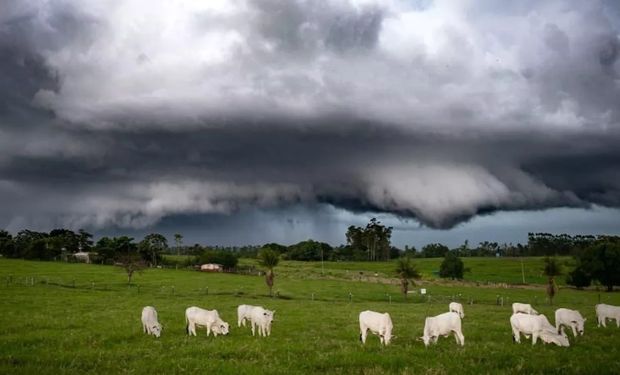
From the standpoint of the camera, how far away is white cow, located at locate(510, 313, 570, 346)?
21.2 meters

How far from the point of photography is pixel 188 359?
1667 centimetres

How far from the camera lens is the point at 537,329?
21484 millimetres

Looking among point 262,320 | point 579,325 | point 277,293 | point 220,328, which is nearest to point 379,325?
point 262,320

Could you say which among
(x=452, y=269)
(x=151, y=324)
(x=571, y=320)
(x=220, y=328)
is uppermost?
(x=151, y=324)

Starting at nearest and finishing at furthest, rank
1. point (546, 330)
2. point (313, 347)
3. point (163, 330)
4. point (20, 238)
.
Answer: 1. point (313, 347)
2. point (546, 330)
3. point (163, 330)
4. point (20, 238)

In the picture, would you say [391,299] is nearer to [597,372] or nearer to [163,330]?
[163,330]

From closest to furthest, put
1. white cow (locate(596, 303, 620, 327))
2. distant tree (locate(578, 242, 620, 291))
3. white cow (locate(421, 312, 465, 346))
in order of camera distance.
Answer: white cow (locate(421, 312, 465, 346)) → white cow (locate(596, 303, 620, 327)) → distant tree (locate(578, 242, 620, 291))

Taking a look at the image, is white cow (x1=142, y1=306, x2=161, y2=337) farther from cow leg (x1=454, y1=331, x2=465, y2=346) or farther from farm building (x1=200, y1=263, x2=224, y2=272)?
farm building (x1=200, y1=263, x2=224, y2=272)

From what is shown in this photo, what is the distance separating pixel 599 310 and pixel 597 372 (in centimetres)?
1758

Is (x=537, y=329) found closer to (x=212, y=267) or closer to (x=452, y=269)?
(x=452, y=269)

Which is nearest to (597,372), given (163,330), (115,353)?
(115,353)

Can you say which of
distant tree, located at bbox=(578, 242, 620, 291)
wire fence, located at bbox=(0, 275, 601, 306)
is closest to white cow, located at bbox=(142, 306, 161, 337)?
wire fence, located at bbox=(0, 275, 601, 306)

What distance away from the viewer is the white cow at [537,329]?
21.2 m

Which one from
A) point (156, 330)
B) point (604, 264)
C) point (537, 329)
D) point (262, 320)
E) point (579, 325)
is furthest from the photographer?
point (604, 264)
